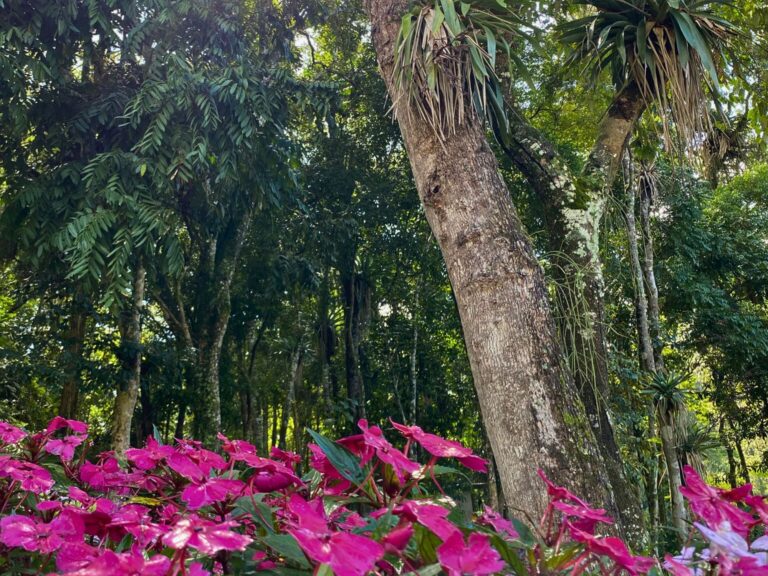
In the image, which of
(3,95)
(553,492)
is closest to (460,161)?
(553,492)

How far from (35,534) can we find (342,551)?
1.39 ft

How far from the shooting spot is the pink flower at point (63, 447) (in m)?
1.10

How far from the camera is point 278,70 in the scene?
6.64m

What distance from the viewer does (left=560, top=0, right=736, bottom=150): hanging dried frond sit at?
356cm

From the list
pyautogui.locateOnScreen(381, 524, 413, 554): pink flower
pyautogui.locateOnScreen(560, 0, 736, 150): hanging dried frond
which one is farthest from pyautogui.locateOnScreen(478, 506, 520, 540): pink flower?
pyautogui.locateOnScreen(560, 0, 736, 150): hanging dried frond

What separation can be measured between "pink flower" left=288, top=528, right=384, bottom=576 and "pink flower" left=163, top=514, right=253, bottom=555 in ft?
0.19

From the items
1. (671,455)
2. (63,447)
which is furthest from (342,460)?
(671,455)

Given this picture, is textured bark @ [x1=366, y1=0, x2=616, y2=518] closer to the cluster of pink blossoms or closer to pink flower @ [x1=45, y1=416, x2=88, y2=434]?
the cluster of pink blossoms

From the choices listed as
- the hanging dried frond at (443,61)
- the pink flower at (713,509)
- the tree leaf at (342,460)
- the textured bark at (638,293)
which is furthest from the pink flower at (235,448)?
the textured bark at (638,293)

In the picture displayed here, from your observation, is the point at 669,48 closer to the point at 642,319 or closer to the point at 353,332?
the point at 642,319

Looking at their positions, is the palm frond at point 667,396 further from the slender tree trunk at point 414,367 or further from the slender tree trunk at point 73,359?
the slender tree trunk at point 73,359

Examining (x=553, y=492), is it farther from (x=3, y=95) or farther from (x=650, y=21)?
(x=3, y=95)

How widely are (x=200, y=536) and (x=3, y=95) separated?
21.4ft

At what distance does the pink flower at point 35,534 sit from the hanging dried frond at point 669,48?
3658 mm
